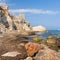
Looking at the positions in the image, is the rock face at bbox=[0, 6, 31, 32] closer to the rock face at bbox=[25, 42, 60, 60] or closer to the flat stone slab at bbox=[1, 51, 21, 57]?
the rock face at bbox=[25, 42, 60, 60]

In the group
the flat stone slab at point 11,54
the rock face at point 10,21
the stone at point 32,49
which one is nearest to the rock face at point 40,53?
the stone at point 32,49

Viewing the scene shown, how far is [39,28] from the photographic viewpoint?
105 meters

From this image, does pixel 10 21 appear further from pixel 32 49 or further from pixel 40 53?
pixel 40 53

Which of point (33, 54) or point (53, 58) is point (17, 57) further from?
point (53, 58)

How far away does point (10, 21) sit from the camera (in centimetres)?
8369

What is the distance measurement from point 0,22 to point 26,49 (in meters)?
57.5

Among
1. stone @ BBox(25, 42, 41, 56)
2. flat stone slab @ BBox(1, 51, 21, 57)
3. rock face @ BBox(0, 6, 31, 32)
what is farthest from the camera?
rock face @ BBox(0, 6, 31, 32)

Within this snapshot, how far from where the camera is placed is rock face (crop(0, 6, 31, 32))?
8069 centimetres

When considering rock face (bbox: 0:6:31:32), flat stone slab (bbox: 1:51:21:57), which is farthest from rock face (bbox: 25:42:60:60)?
rock face (bbox: 0:6:31:32)

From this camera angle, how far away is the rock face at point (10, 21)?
80.7 metres

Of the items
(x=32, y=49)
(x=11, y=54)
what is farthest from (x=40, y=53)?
(x=11, y=54)

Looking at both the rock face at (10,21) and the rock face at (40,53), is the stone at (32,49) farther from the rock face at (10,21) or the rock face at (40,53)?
the rock face at (10,21)

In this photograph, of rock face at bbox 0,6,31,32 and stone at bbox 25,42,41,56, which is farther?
rock face at bbox 0,6,31,32

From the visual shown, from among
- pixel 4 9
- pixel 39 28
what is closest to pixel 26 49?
pixel 4 9
